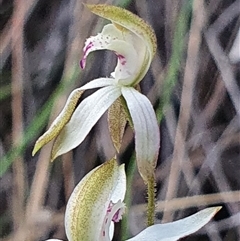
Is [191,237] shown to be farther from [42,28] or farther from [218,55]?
[42,28]

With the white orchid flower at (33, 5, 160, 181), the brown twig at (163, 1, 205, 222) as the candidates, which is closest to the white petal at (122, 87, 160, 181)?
the white orchid flower at (33, 5, 160, 181)

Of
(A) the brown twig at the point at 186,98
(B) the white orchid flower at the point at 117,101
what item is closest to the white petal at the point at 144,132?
(B) the white orchid flower at the point at 117,101

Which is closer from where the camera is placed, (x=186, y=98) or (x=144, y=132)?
(x=144, y=132)

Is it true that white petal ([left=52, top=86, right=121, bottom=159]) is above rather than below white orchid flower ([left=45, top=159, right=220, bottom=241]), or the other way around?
above

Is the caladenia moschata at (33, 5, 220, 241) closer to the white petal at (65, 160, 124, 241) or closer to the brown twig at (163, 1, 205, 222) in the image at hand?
the white petal at (65, 160, 124, 241)

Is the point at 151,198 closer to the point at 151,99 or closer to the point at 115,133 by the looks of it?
the point at 115,133

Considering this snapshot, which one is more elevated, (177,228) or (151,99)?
(151,99)

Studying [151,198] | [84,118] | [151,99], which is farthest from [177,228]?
[151,99]

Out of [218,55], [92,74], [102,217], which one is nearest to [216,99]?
[218,55]
